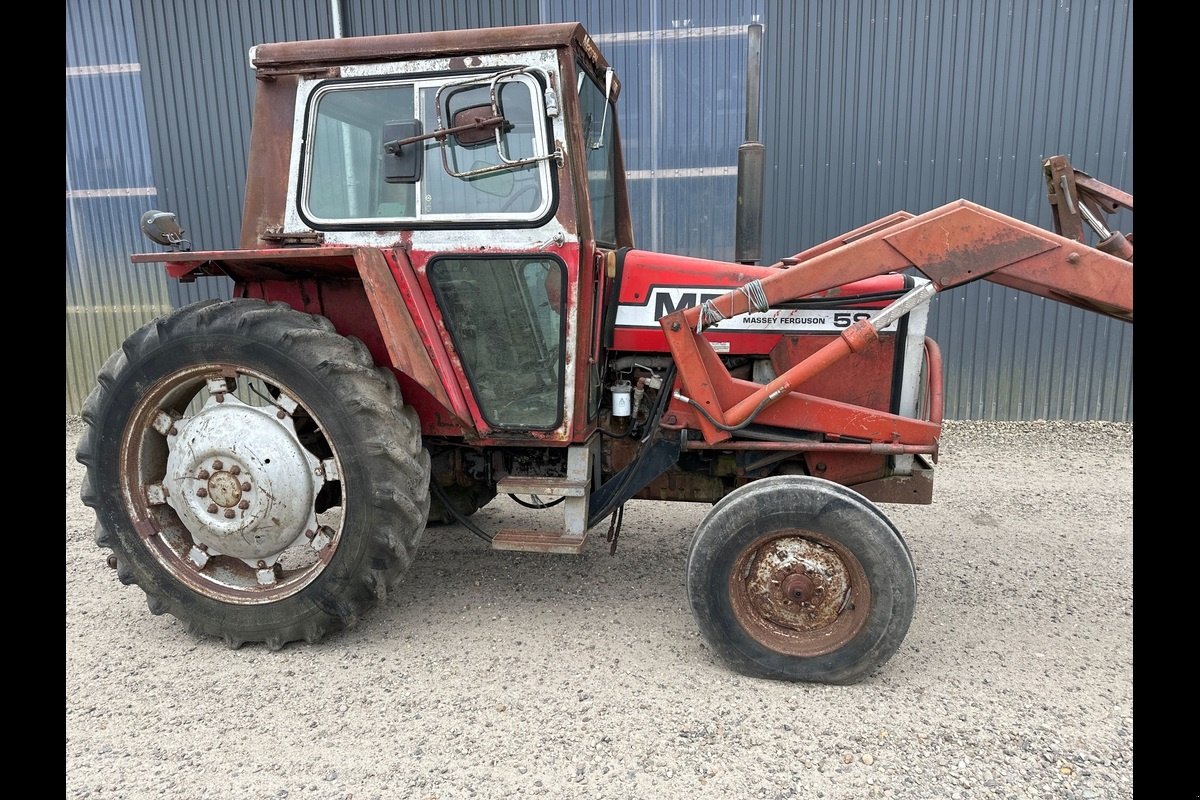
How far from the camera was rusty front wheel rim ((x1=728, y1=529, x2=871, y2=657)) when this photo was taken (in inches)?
97.0

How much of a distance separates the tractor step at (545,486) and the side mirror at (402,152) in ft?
4.19

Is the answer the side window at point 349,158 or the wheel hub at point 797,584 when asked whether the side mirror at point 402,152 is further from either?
the wheel hub at point 797,584

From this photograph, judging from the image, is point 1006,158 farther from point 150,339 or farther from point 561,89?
point 150,339

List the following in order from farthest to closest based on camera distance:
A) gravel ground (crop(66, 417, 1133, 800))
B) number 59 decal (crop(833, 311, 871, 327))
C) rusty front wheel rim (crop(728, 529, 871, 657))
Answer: number 59 decal (crop(833, 311, 871, 327)) < rusty front wheel rim (crop(728, 529, 871, 657)) < gravel ground (crop(66, 417, 1133, 800))

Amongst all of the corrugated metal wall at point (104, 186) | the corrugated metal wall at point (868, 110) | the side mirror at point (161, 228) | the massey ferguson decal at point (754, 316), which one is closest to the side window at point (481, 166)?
the massey ferguson decal at point (754, 316)

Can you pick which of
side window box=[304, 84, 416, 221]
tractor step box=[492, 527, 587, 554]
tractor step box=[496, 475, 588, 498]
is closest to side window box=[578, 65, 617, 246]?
side window box=[304, 84, 416, 221]

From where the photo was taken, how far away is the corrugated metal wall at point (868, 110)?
225 inches

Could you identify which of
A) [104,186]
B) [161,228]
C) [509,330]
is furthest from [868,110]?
[104,186]

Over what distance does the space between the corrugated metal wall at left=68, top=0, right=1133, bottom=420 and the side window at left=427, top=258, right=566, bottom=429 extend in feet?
12.3

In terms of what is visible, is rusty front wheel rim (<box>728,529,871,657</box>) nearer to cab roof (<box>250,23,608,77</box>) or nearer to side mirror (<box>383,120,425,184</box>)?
side mirror (<box>383,120,425,184</box>)

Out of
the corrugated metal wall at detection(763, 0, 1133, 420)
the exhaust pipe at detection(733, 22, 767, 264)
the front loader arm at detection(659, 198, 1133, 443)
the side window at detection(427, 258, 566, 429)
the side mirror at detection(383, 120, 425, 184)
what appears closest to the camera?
the front loader arm at detection(659, 198, 1133, 443)

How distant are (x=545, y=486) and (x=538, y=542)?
0.76ft

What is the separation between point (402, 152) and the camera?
261 centimetres

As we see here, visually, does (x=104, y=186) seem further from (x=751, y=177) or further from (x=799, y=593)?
(x=799, y=593)
